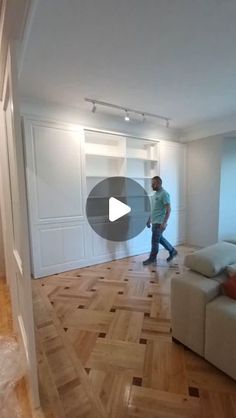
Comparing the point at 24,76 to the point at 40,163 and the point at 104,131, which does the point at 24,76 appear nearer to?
the point at 40,163

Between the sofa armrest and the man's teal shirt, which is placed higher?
the man's teal shirt

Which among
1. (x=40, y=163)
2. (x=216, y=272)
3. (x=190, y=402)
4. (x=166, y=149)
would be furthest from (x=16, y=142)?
(x=166, y=149)

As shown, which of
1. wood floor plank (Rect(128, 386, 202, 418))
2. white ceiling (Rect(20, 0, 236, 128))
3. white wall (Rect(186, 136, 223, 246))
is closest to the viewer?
wood floor plank (Rect(128, 386, 202, 418))

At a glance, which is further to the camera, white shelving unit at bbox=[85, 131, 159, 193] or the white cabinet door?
→ white shelving unit at bbox=[85, 131, 159, 193]

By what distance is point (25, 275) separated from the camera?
1152 millimetres

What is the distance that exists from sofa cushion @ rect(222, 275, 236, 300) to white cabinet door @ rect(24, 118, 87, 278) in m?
2.26

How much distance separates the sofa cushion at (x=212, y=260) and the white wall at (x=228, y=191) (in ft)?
8.72

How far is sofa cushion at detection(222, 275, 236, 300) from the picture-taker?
59.6 inches

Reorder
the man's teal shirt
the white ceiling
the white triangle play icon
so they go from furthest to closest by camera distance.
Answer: the white triangle play icon, the man's teal shirt, the white ceiling

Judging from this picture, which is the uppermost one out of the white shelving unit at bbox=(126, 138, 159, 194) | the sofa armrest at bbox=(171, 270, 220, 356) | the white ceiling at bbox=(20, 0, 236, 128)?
the white ceiling at bbox=(20, 0, 236, 128)

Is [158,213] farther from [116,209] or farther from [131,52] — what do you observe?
[131,52]
